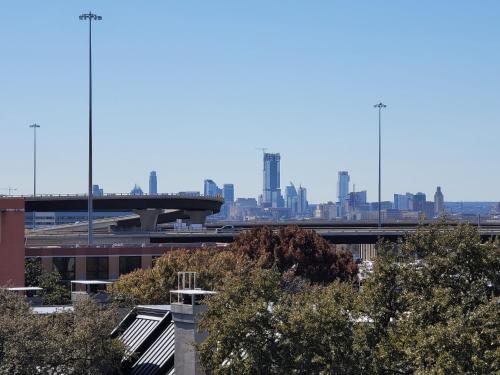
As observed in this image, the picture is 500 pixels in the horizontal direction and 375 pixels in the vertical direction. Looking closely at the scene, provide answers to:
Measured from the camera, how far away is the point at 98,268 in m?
102

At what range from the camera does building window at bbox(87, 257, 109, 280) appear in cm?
10162

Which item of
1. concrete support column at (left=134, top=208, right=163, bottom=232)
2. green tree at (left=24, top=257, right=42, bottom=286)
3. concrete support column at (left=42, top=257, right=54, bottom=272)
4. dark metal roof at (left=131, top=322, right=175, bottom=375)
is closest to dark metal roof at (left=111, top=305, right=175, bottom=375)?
dark metal roof at (left=131, top=322, right=175, bottom=375)

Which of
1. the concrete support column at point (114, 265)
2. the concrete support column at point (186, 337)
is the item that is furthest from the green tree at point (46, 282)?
the concrete support column at point (186, 337)

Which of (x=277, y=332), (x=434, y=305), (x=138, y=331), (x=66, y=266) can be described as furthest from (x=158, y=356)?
(x=66, y=266)

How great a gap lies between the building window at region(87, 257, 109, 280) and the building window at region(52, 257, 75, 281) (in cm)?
131

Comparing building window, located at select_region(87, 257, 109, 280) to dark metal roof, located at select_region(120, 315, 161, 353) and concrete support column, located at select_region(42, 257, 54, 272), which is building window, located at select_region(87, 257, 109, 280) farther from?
dark metal roof, located at select_region(120, 315, 161, 353)

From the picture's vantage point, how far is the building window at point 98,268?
333 feet

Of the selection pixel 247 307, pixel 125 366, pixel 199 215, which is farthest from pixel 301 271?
pixel 199 215

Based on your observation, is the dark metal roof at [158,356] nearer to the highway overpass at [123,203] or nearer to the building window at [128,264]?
the building window at [128,264]

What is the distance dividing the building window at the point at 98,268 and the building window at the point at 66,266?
1.31m

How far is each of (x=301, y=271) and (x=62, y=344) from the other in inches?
2006

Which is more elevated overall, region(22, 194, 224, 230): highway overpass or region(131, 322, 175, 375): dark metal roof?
region(22, 194, 224, 230): highway overpass

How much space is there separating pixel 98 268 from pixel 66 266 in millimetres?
2657

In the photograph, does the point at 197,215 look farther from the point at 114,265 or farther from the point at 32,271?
the point at 32,271
